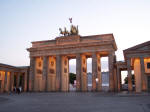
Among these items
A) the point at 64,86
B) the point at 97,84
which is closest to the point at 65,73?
the point at 64,86

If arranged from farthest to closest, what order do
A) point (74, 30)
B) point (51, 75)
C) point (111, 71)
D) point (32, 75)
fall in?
point (51, 75)
point (74, 30)
point (32, 75)
point (111, 71)

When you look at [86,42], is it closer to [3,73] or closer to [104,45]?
[104,45]

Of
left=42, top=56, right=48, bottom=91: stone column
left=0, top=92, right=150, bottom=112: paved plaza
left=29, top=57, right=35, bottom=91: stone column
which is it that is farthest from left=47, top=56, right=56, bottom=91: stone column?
left=0, top=92, right=150, bottom=112: paved plaza

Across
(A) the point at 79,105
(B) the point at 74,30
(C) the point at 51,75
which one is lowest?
(A) the point at 79,105

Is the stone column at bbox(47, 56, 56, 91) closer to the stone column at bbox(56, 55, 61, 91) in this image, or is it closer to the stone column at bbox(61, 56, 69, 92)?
the stone column at bbox(56, 55, 61, 91)

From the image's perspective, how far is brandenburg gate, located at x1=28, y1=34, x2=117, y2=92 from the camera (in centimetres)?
5353

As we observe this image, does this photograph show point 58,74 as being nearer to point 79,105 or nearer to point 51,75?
point 51,75

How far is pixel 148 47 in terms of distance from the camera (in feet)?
121

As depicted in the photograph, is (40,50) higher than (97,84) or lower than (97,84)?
higher

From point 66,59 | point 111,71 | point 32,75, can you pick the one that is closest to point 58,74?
point 66,59

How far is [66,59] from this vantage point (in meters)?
64.4

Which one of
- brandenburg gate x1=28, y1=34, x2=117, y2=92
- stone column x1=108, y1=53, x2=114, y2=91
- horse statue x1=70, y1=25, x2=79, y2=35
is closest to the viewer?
stone column x1=108, y1=53, x2=114, y2=91

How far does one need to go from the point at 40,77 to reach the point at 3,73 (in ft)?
42.5

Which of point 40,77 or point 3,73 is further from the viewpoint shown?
point 40,77
